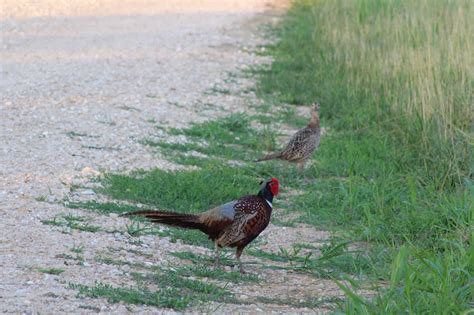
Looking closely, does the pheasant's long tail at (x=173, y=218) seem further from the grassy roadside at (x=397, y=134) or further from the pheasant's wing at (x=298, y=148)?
the pheasant's wing at (x=298, y=148)

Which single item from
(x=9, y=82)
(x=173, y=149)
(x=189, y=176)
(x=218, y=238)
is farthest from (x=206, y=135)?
(x=218, y=238)

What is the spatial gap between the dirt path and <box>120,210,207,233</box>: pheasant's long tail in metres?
0.30

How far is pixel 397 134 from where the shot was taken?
9.86 metres

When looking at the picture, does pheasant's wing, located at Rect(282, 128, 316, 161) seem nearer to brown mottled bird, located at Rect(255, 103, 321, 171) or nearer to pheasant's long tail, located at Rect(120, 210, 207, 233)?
brown mottled bird, located at Rect(255, 103, 321, 171)

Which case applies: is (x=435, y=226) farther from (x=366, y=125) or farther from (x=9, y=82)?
(x=9, y=82)

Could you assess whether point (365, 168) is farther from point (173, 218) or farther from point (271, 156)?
point (173, 218)

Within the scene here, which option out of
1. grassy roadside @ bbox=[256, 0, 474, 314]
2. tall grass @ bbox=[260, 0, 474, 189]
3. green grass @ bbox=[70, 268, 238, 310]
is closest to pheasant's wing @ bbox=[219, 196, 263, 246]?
green grass @ bbox=[70, 268, 238, 310]

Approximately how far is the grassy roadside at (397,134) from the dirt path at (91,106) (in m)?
0.68

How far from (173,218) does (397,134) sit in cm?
429

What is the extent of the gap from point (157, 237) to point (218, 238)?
650 millimetres

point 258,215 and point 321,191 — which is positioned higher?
point 258,215

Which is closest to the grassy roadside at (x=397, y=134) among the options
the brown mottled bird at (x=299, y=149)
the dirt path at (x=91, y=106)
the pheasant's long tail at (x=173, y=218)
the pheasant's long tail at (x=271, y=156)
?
the brown mottled bird at (x=299, y=149)

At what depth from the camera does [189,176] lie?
Answer: 327 inches

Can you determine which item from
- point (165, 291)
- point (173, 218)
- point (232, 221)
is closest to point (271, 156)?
point (232, 221)
